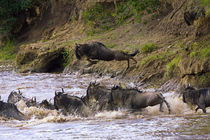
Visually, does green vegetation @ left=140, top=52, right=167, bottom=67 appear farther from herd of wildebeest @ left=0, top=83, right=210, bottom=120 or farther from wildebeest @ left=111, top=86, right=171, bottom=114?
wildebeest @ left=111, top=86, right=171, bottom=114

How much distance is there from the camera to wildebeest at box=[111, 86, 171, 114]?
9.81 metres

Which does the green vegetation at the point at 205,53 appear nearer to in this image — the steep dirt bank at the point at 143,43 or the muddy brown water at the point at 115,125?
the steep dirt bank at the point at 143,43

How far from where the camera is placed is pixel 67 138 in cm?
742

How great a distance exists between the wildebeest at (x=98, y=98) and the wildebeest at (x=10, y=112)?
162 cm

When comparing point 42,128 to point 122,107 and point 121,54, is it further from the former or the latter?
point 121,54

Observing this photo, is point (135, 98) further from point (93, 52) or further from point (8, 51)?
point (8, 51)

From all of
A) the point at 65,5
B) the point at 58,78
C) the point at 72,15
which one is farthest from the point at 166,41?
the point at 65,5

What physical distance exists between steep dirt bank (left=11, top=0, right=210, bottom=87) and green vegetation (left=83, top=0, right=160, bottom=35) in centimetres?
39

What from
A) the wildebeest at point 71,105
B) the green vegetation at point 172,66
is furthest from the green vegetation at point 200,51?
the wildebeest at point 71,105

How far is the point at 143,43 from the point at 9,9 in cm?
1638

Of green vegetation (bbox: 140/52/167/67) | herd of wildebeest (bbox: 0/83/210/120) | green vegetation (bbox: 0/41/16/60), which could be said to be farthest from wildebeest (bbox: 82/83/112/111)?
green vegetation (bbox: 0/41/16/60)

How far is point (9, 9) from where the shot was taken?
105 feet

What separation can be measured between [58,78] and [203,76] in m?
8.35

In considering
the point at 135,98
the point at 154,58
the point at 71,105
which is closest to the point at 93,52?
the point at 154,58
